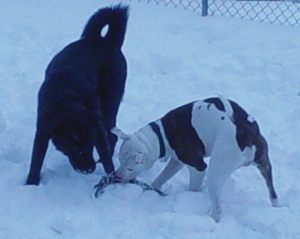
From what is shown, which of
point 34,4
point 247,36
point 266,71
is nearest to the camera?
point 266,71

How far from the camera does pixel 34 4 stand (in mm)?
6859

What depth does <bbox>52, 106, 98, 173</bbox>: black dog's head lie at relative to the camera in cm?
336

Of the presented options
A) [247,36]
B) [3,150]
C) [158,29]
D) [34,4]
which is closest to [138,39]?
[158,29]

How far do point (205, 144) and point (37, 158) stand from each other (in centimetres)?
94

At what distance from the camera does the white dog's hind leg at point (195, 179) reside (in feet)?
11.2

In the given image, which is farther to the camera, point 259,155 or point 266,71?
point 266,71

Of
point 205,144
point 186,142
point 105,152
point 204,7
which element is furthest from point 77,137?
point 204,7

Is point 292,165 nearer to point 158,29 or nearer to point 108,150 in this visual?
point 108,150

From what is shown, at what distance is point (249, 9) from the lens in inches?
289

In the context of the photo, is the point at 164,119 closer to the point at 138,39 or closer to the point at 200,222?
the point at 200,222

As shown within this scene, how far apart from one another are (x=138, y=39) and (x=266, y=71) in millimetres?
1320

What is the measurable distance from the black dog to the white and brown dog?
Result: 0.20m

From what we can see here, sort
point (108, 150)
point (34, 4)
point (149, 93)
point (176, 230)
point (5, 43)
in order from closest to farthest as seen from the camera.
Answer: point (176, 230) → point (108, 150) → point (149, 93) → point (5, 43) → point (34, 4)

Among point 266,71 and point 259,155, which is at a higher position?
point 259,155
